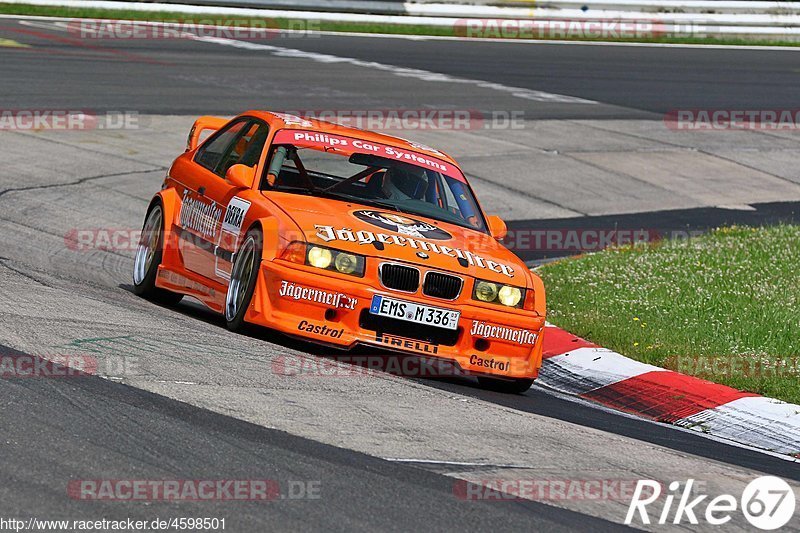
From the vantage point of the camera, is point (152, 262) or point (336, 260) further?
point (152, 262)

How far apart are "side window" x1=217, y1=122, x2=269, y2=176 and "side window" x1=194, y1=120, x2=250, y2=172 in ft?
0.28

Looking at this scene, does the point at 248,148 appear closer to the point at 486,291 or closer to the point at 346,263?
the point at 346,263

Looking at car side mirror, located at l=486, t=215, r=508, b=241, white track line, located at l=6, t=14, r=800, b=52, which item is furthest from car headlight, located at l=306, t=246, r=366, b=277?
white track line, located at l=6, t=14, r=800, b=52

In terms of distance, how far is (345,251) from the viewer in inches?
308

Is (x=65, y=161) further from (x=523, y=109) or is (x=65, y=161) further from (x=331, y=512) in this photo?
(x=331, y=512)

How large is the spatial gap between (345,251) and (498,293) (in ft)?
3.14

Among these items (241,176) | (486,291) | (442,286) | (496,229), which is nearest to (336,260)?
(442,286)

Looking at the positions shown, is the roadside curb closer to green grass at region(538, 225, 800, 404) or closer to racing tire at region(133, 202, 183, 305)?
green grass at region(538, 225, 800, 404)

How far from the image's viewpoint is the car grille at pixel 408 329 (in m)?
7.75

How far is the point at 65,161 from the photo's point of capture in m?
15.4

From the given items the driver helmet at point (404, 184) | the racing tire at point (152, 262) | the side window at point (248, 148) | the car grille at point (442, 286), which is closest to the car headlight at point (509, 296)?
the car grille at point (442, 286)

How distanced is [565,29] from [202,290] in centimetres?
2481

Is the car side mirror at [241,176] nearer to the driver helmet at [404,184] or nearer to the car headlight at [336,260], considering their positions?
the driver helmet at [404,184]

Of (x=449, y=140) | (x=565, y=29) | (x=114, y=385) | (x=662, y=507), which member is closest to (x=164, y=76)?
(x=449, y=140)
